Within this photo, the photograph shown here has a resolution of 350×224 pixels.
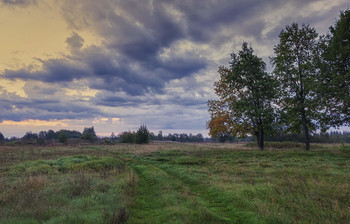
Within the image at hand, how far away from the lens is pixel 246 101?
2803 cm

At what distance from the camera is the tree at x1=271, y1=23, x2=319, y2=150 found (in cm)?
2533

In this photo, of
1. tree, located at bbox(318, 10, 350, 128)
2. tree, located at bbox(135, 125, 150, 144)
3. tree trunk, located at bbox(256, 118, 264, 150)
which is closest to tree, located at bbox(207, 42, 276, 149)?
tree trunk, located at bbox(256, 118, 264, 150)

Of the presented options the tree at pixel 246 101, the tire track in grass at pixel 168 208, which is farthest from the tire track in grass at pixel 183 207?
the tree at pixel 246 101

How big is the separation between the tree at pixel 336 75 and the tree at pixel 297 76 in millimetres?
1638

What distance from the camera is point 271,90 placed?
90.6 ft

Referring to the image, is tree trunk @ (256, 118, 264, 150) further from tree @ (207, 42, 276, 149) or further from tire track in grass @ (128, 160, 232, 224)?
tire track in grass @ (128, 160, 232, 224)

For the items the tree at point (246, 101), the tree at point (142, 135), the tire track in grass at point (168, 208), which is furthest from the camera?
the tree at point (142, 135)

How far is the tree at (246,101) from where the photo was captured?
27.6m

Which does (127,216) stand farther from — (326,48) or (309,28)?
(309,28)

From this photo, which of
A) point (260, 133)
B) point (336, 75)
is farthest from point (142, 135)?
point (336, 75)

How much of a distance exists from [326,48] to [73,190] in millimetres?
30937

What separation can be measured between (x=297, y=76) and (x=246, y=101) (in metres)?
7.71

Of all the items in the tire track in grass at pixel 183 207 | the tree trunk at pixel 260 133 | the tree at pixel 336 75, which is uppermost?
the tree at pixel 336 75

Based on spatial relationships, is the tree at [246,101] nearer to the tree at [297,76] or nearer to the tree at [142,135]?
the tree at [297,76]
